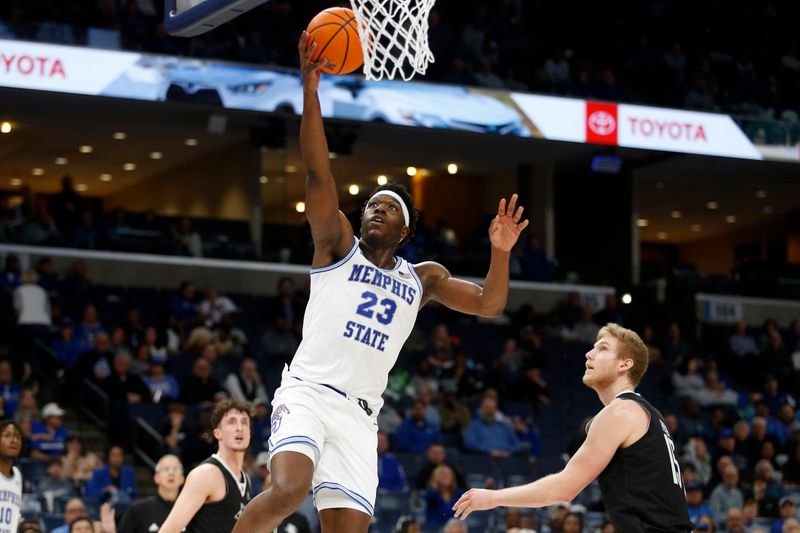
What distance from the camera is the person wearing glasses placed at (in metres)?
7.80

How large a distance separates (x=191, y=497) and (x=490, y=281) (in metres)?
1.90

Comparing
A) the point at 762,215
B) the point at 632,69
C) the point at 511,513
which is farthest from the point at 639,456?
the point at 762,215

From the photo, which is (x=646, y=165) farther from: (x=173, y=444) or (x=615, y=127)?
(x=173, y=444)

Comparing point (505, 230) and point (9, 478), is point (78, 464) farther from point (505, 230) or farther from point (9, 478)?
point (505, 230)

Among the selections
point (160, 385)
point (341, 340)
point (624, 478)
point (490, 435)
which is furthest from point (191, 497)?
point (490, 435)

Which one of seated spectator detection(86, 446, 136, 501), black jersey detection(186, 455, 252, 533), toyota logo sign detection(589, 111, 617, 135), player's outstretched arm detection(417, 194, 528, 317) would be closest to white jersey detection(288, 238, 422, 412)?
player's outstretched arm detection(417, 194, 528, 317)

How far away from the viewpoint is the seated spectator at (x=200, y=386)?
47.0 feet

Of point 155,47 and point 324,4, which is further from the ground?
point 324,4

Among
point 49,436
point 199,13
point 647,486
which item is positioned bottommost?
point 647,486

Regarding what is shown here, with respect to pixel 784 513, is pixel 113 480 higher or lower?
higher

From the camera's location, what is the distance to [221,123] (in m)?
19.6

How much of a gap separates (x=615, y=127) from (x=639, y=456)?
47.4 feet

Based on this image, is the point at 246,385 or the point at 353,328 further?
the point at 246,385

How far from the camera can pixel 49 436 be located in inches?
514
